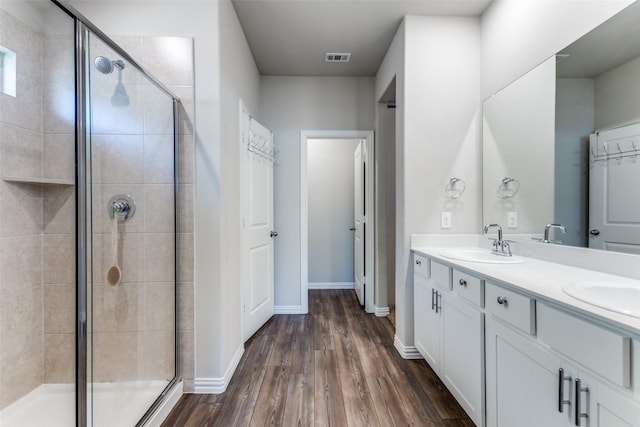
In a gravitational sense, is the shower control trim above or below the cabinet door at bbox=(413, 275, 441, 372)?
above

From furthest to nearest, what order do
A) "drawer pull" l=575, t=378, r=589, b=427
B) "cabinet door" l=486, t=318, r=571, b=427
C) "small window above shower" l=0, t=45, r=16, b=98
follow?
"small window above shower" l=0, t=45, r=16, b=98 < "cabinet door" l=486, t=318, r=571, b=427 < "drawer pull" l=575, t=378, r=589, b=427

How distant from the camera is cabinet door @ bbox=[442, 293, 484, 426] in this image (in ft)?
4.76

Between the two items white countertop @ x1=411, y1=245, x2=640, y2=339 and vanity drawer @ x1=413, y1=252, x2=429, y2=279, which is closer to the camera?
white countertop @ x1=411, y1=245, x2=640, y2=339

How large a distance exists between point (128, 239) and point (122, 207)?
185mm

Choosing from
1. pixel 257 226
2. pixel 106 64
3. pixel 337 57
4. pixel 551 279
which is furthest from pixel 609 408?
pixel 337 57

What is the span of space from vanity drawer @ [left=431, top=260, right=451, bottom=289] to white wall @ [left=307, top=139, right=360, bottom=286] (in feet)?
8.28

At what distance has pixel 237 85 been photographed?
2.37 metres

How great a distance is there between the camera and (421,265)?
2.14 metres

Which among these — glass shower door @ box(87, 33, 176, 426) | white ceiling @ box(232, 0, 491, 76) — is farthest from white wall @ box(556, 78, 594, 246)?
glass shower door @ box(87, 33, 176, 426)

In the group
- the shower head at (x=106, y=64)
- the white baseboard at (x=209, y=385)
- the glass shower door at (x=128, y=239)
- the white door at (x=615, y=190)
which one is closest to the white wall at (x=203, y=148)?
the white baseboard at (x=209, y=385)

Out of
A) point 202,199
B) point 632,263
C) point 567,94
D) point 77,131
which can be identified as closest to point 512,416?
point 632,263

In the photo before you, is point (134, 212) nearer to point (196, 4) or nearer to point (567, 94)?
point (196, 4)

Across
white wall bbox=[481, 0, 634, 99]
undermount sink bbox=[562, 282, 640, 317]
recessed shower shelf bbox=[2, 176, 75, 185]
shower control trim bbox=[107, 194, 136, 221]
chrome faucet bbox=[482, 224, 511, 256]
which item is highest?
white wall bbox=[481, 0, 634, 99]

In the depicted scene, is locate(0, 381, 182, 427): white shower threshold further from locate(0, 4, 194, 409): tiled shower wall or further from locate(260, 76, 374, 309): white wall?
locate(260, 76, 374, 309): white wall
